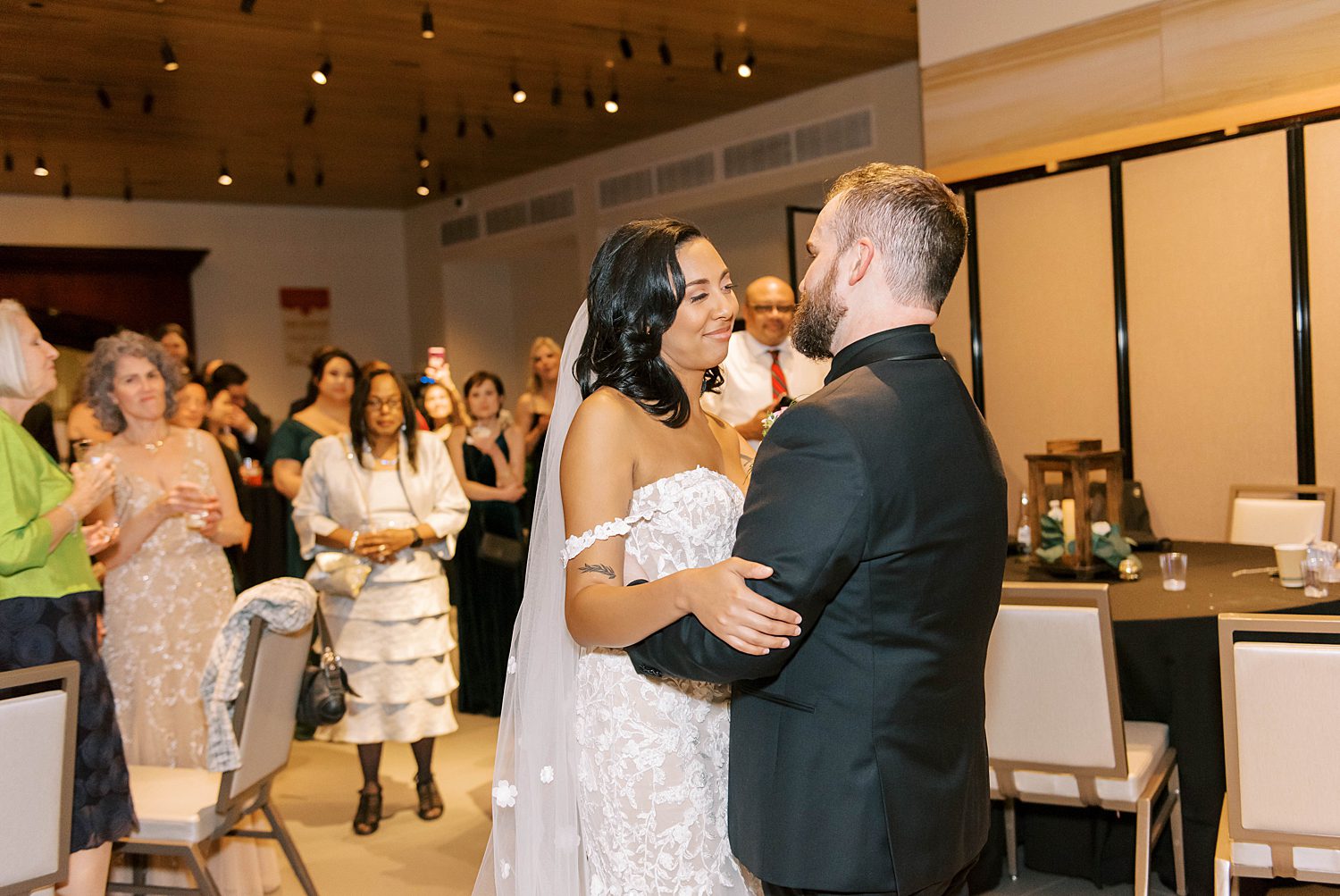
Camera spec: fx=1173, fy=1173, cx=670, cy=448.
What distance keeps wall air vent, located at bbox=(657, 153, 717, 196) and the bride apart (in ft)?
25.9

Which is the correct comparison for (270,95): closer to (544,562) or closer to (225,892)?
(225,892)

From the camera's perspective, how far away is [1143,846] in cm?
301

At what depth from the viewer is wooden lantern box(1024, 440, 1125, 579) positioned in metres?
3.81

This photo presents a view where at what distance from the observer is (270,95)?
836cm

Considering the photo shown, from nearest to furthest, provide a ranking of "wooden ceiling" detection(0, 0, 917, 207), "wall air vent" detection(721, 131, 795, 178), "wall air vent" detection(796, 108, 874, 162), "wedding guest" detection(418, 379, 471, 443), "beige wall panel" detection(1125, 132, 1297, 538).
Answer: "beige wall panel" detection(1125, 132, 1297, 538)
"wedding guest" detection(418, 379, 471, 443)
"wooden ceiling" detection(0, 0, 917, 207)
"wall air vent" detection(796, 108, 874, 162)
"wall air vent" detection(721, 131, 795, 178)

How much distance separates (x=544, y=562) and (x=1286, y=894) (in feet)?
7.58

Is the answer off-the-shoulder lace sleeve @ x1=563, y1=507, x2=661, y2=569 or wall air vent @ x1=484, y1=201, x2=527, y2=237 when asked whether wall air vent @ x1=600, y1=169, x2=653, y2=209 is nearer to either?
wall air vent @ x1=484, y1=201, x2=527, y2=237

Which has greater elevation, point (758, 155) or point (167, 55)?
point (167, 55)

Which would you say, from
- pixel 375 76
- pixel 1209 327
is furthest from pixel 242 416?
pixel 1209 327

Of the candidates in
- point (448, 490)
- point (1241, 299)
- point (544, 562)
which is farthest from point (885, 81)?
point (544, 562)

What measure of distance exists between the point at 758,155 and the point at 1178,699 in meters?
6.72

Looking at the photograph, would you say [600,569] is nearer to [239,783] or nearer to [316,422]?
[239,783]

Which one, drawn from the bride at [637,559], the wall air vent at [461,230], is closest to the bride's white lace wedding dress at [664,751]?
the bride at [637,559]

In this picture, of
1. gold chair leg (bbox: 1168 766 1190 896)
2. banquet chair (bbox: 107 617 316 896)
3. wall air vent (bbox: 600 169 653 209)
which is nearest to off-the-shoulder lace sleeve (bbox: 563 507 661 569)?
banquet chair (bbox: 107 617 316 896)
